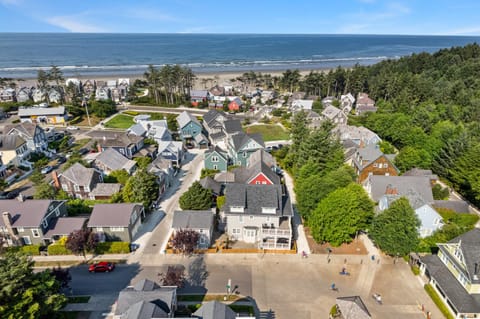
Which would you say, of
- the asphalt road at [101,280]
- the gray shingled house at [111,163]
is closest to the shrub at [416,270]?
the asphalt road at [101,280]

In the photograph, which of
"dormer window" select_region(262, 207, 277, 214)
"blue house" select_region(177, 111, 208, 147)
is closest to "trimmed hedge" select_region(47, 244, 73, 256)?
"dormer window" select_region(262, 207, 277, 214)

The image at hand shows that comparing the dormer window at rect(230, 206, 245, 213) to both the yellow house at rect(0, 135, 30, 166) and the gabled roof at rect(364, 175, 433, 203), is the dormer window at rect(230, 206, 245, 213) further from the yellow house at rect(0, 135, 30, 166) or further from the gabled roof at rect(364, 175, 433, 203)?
the yellow house at rect(0, 135, 30, 166)

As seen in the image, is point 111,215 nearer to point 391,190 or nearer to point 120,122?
point 391,190

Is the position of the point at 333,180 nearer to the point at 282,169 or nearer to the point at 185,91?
the point at 282,169

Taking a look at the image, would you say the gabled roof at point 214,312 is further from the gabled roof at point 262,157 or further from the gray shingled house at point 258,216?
the gabled roof at point 262,157

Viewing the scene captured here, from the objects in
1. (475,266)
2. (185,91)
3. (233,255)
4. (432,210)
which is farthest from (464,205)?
(185,91)

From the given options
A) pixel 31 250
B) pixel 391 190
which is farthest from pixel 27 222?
pixel 391 190
